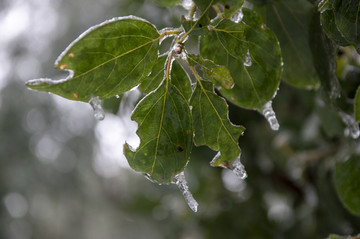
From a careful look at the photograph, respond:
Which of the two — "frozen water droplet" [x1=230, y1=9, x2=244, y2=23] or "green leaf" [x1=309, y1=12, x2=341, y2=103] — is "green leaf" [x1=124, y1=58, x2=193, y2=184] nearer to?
"frozen water droplet" [x1=230, y1=9, x2=244, y2=23]

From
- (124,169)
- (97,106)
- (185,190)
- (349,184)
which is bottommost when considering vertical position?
(124,169)

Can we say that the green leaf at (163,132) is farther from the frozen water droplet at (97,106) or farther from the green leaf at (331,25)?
the green leaf at (331,25)

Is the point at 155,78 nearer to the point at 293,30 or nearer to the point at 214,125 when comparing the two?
the point at 214,125

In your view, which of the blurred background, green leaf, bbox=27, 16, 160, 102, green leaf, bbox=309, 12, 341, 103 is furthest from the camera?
the blurred background

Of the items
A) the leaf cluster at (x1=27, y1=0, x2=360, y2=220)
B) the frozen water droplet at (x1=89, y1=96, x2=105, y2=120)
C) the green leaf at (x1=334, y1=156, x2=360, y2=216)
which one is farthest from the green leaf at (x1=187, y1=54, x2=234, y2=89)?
the green leaf at (x1=334, y1=156, x2=360, y2=216)

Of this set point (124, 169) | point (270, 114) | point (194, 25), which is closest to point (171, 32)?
point (194, 25)

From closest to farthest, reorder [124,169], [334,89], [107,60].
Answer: [107,60], [334,89], [124,169]

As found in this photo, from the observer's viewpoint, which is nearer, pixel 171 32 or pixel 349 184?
pixel 171 32

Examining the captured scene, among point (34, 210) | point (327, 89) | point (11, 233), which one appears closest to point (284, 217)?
point (327, 89)
